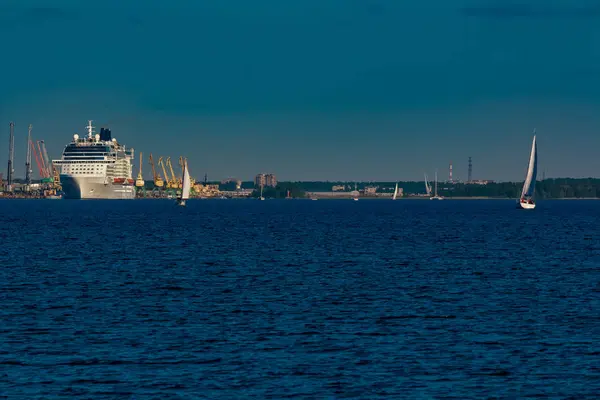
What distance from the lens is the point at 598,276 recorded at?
202ft

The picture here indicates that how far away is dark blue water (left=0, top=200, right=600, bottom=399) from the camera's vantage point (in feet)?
96.6

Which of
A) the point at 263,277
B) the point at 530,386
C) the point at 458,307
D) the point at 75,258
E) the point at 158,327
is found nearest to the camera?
the point at 530,386

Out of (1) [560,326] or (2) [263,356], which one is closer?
(2) [263,356]

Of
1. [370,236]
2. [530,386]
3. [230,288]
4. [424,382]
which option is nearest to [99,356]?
[424,382]

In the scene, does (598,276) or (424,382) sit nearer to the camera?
(424,382)

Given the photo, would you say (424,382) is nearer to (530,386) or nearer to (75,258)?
(530,386)

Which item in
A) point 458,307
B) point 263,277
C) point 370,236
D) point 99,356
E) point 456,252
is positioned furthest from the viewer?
point 370,236

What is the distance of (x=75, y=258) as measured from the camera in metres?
75.3

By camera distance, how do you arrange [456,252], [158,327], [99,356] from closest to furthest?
1. [99,356]
2. [158,327]
3. [456,252]

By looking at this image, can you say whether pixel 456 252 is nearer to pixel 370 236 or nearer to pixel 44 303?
pixel 370 236

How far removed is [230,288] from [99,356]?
20953 mm

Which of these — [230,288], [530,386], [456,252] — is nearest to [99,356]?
[530,386]

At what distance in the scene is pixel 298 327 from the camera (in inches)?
1545

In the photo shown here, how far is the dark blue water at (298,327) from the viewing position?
96.6ft
